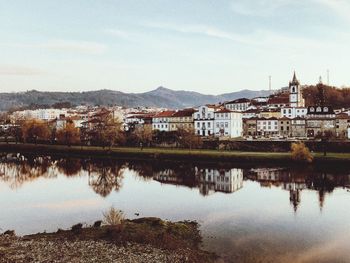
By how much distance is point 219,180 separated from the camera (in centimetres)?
3897

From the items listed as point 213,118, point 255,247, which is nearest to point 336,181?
point 255,247

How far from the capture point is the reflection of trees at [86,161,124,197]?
3578 centimetres

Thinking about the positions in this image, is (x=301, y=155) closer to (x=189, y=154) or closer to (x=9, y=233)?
(x=189, y=154)

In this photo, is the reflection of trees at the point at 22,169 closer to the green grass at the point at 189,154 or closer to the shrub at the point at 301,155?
the green grass at the point at 189,154

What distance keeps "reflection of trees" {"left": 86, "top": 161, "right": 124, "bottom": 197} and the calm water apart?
3.1 inches

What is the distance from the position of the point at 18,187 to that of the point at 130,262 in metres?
23.0

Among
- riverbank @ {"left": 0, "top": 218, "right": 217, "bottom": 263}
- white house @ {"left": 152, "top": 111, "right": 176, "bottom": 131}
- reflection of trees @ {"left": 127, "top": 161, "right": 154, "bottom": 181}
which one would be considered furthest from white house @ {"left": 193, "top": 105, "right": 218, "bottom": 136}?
riverbank @ {"left": 0, "top": 218, "right": 217, "bottom": 263}

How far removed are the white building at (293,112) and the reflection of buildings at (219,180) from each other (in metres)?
33.4

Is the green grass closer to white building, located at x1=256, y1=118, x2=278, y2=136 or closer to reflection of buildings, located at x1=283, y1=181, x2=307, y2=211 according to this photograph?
reflection of buildings, located at x1=283, y1=181, x2=307, y2=211

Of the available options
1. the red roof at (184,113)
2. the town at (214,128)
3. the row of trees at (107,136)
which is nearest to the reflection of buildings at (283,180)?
the row of trees at (107,136)

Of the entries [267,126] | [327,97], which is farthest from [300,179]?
[327,97]

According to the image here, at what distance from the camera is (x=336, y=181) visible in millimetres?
37250

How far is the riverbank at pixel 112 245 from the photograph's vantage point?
Answer: 55.5 feet

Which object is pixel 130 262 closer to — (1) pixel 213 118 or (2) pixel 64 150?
(2) pixel 64 150
